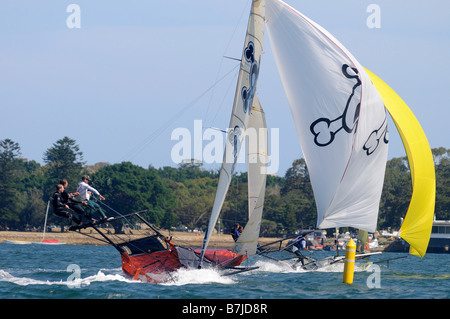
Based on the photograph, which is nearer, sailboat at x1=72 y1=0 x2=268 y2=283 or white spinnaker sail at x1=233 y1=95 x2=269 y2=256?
sailboat at x1=72 y1=0 x2=268 y2=283

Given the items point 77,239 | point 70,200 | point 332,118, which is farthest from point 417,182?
point 77,239

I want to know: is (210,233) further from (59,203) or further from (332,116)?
(332,116)

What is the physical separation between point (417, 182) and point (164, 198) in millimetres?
64705

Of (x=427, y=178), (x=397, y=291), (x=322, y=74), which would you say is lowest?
(x=397, y=291)

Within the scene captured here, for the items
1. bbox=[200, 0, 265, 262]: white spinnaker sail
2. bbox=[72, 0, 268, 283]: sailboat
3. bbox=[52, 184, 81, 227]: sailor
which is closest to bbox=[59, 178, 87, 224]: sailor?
bbox=[52, 184, 81, 227]: sailor

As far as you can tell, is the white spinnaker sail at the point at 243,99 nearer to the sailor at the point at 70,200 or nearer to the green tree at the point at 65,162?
the sailor at the point at 70,200

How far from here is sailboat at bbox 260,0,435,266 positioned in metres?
22.2

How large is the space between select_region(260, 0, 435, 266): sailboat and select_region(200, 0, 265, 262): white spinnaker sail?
4.67 ft

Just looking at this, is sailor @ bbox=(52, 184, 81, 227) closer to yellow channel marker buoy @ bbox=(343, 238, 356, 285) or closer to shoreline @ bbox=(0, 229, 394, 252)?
yellow channel marker buoy @ bbox=(343, 238, 356, 285)
